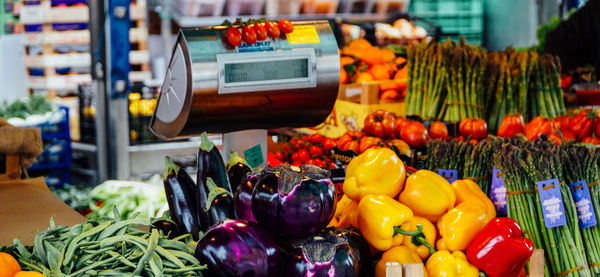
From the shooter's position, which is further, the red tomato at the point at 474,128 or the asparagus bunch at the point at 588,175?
the red tomato at the point at 474,128

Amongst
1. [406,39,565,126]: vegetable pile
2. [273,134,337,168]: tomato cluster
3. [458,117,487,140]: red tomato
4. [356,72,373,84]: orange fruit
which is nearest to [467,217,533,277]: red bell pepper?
[273,134,337,168]: tomato cluster

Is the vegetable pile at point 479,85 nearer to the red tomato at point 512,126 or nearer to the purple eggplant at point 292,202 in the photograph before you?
the red tomato at point 512,126

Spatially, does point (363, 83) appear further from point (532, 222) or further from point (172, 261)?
point (172, 261)

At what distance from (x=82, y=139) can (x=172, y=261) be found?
5.57 meters

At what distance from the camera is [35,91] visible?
27.2 feet

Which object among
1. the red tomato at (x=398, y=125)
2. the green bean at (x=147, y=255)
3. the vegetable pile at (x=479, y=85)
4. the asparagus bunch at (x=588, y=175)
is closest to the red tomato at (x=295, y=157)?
the red tomato at (x=398, y=125)

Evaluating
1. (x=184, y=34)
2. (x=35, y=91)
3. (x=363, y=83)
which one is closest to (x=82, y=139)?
(x=35, y=91)

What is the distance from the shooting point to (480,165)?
242 cm

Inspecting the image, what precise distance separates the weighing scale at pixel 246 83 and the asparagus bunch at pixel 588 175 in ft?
3.00

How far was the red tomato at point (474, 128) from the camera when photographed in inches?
142

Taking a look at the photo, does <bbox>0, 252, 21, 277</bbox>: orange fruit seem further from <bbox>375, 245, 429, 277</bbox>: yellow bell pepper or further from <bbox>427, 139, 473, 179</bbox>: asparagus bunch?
<bbox>427, 139, 473, 179</bbox>: asparagus bunch

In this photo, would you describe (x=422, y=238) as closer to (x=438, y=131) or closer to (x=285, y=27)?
(x=285, y=27)

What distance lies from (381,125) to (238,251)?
2.20m

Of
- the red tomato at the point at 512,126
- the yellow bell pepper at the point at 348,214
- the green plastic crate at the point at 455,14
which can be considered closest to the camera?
the yellow bell pepper at the point at 348,214
